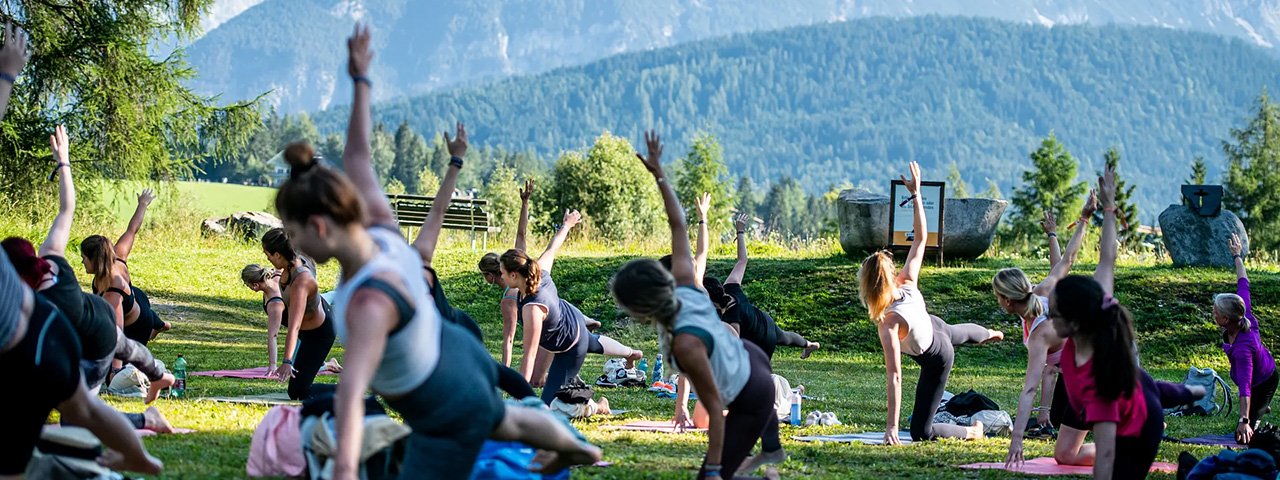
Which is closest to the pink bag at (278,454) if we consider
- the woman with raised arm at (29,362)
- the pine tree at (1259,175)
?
the woman with raised arm at (29,362)

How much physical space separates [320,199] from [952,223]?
20.1 meters

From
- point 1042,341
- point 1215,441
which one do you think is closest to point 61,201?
point 1042,341

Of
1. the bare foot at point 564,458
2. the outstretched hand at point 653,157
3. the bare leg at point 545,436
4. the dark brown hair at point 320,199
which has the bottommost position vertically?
the bare foot at point 564,458

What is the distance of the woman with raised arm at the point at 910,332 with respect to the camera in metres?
9.51

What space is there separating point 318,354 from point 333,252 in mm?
6919

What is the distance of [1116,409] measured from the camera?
661 cm

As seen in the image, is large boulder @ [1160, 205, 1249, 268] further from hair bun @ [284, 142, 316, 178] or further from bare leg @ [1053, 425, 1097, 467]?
hair bun @ [284, 142, 316, 178]

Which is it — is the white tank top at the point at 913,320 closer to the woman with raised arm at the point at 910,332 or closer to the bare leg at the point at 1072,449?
the woman with raised arm at the point at 910,332

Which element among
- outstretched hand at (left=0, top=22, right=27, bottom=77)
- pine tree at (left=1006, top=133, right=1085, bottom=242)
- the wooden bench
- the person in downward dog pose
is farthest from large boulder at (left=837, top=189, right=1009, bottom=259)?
pine tree at (left=1006, top=133, right=1085, bottom=242)

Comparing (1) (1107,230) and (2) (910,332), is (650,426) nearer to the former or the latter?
(2) (910,332)

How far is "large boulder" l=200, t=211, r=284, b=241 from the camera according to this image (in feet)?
104

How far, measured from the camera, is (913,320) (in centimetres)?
966

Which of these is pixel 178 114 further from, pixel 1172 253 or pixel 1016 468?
pixel 1016 468

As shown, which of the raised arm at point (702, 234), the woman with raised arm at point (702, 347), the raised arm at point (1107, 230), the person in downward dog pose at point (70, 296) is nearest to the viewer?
the woman with raised arm at point (702, 347)
